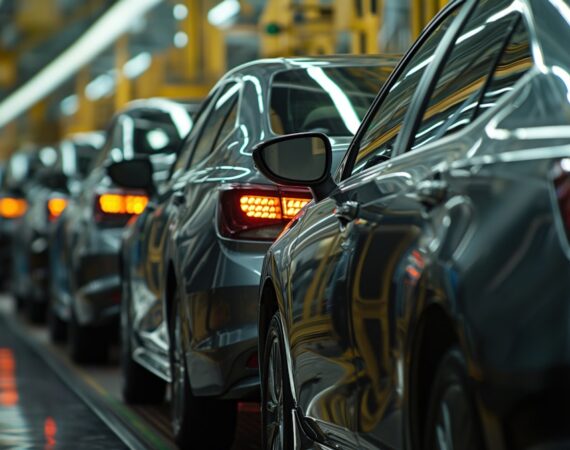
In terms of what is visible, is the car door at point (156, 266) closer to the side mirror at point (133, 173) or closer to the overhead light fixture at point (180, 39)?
the side mirror at point (133, 173)

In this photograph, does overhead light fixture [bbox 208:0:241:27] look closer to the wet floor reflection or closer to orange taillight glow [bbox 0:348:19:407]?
orange taillight glow [bbox 0:348:19:407]

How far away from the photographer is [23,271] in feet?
60.1

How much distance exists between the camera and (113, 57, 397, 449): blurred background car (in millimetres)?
7047

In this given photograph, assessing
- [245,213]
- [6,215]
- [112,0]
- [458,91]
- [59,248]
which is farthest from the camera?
[112,0]

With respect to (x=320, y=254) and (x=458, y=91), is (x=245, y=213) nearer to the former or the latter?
(x=320, y=254)

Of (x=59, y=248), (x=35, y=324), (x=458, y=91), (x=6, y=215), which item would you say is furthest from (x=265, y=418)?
(x=6, y=215)

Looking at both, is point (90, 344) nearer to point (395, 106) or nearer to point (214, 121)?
point (214, 121)

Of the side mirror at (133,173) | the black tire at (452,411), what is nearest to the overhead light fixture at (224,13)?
the side mirror at (133,173)

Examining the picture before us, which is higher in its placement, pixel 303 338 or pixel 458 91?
pixel 458 91

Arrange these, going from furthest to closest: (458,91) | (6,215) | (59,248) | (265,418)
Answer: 1. (6,215)
2. (59,248)
3. (265,418)
4. (458,91)

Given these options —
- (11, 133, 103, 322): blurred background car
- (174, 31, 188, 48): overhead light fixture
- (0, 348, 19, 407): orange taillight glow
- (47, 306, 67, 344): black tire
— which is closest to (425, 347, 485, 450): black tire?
(0, 348, 19, 407): orange taillight glow

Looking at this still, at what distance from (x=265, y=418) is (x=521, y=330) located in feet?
10.1

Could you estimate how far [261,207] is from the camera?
713 cm

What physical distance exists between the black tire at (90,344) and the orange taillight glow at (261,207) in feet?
19.9
